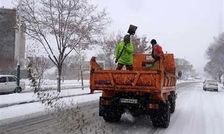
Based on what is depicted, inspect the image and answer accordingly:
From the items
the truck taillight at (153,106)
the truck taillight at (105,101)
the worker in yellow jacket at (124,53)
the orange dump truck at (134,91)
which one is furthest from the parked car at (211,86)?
the truck taillight at (153,106)

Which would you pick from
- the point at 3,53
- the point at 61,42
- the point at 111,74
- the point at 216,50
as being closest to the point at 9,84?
the point at 61,42

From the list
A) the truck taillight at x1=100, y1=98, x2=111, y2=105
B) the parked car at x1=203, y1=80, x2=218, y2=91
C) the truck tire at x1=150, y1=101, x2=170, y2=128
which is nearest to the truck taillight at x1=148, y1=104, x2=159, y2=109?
the truck tire at x1=150, y1=101, x2=170, y2=128

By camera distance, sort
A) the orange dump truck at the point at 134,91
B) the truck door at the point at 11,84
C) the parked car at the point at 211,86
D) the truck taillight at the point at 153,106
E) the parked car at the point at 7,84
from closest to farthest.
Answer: the orange dump truck at the point at 134,91 < the truck taillight at the point at 153,106 < the parked car at the point at 7,84 < the truck door at the point at 11,84 < the parked car at the point at 211,86

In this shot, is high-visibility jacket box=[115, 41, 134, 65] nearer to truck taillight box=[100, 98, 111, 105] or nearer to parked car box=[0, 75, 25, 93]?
truck taillight box=[100, 98, 111, 105]

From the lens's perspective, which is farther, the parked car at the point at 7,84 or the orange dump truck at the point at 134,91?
the parked car at the point at 7,84

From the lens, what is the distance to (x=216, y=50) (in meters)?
93.4

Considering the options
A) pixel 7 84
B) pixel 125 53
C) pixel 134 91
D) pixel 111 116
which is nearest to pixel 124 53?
pixel 125 53

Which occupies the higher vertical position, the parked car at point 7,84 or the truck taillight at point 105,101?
the parked car at point 7,84

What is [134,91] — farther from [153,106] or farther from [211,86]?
[211,86]

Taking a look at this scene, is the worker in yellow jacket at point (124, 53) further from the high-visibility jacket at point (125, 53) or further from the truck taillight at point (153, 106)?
the truck taillight at point (153, 106)

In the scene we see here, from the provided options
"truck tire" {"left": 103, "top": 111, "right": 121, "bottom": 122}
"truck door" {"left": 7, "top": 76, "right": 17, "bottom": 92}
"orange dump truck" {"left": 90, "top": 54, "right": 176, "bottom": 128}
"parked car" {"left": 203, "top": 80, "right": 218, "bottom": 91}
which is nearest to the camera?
"orange dump truck" {"left": 90, "top": 54, "right": 176, "bottom": 128}

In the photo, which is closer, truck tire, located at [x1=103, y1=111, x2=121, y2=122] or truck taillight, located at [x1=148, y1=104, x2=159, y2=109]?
A: truck taillight, located at [x1=148, y1=104, x2=159, y2=109]

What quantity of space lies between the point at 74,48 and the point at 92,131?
2202 centimetres

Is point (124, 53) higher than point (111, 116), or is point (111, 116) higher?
point (124, 53)
